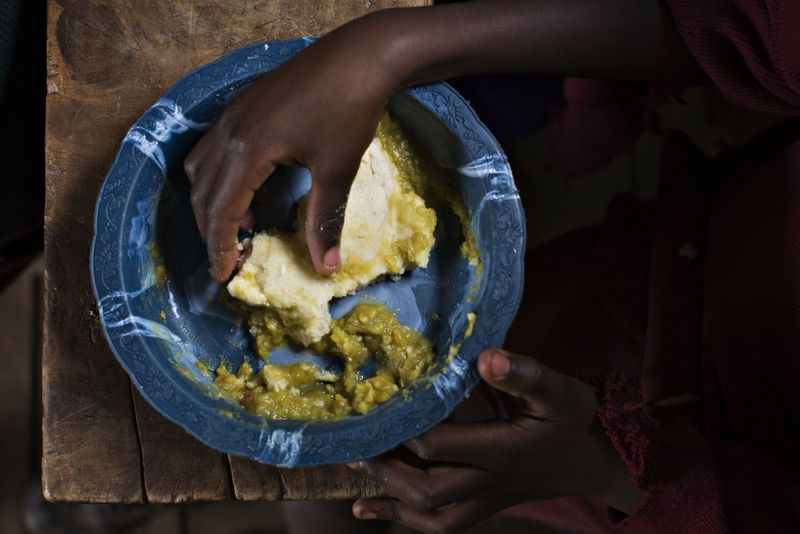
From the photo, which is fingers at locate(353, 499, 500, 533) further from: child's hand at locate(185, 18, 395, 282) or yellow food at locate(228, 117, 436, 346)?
child's hand at locate(185, 18, 395, 282)

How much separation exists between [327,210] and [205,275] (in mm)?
228

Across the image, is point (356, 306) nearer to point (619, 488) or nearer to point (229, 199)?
point (229, 199)

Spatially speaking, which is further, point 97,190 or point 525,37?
point 97,190

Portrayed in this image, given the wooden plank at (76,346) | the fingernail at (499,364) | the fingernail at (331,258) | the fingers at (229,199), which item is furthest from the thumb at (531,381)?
the wooden plank at (76,346)

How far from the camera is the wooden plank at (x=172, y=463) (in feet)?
3.23

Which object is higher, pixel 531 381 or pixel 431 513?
pixel 531 381

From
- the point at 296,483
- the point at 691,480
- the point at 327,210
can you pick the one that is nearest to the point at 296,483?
the point at 296,483

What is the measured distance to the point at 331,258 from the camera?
2.94 ft

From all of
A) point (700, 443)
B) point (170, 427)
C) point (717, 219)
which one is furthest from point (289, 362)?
point (717, 219)

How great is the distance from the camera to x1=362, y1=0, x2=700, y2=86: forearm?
836mm

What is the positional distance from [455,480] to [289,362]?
0.27 metres

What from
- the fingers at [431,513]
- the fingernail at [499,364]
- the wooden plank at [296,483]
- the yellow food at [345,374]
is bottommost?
the fingers at [431,513]

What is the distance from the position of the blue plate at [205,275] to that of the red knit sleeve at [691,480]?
22 centimetres

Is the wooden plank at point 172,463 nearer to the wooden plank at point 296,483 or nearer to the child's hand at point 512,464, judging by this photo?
the wooden plank at point 296,483
